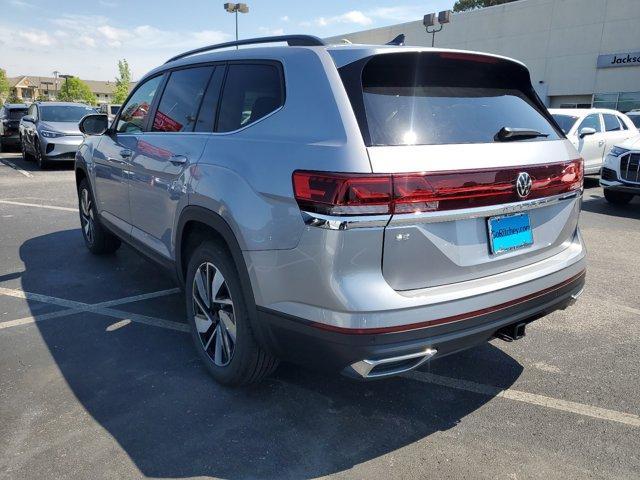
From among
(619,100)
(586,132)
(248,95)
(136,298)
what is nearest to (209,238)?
(248,95)

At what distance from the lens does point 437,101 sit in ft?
8.18

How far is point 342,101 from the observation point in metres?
2.28

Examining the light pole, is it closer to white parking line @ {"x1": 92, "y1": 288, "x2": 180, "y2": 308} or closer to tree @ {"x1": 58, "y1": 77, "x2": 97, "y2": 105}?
white parking line @ {"x1": 92, "y1": 288, "x2": 180, "y2": 308}

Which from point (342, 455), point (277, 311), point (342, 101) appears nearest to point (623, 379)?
point (342, 455)

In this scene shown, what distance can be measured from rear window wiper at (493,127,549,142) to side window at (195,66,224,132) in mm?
1624

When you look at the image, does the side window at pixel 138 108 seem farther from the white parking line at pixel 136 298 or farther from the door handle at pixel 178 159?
the white parking line at pixel 136 298

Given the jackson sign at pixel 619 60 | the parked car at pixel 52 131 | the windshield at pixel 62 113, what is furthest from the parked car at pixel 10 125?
the jackson sign at pixel 619 60

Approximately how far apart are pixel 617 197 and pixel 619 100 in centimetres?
2365

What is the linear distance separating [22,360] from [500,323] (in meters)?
2.93

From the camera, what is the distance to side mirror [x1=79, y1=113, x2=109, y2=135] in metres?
4.99

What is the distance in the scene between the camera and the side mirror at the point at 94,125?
499cm

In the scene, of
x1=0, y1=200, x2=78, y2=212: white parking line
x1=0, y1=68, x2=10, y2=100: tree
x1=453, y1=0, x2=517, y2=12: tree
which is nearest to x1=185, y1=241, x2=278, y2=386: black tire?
x1=0, y1=200, x2=78, y2=212: white parking line

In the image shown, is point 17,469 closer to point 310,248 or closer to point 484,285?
point 310,248

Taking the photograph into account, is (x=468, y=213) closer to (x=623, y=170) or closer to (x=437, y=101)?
(x=437, y=101)
